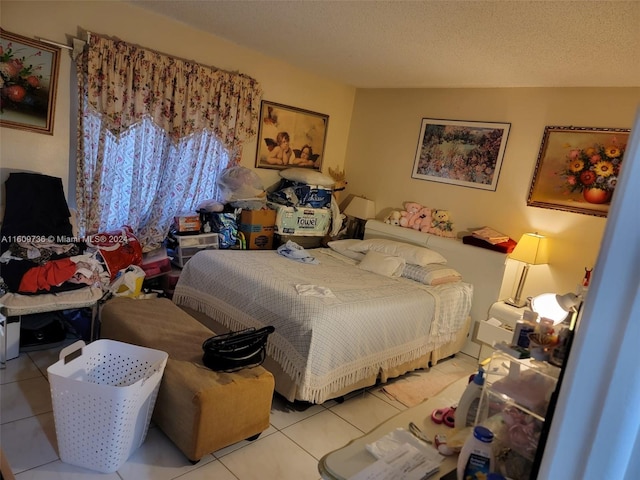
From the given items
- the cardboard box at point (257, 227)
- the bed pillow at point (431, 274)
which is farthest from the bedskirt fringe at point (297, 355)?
the cardboard box at point (257, 227)

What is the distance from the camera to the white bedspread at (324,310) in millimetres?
2344

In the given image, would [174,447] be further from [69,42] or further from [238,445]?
[69,42]

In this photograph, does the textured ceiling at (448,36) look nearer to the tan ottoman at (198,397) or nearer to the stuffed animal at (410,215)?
the stuffed animal at (410,215)

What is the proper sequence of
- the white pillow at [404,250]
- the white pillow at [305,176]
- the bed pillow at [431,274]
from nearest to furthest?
1. the bed pillow at [431,274]
2. the white pillow at [404,250]
3. the white pillow at [305,176]

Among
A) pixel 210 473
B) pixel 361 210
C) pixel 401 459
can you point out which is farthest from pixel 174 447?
pixel 361 210

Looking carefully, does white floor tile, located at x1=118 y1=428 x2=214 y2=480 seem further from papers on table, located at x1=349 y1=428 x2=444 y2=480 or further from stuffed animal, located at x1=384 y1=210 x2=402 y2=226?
stuffed animal, located at x1=384 y1=210 x2=402 y2=226

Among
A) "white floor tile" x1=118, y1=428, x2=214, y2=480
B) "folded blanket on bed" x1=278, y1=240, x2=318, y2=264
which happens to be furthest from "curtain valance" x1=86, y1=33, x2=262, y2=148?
"white floor tile" x1=118, y1=428, x2=214, y2=480

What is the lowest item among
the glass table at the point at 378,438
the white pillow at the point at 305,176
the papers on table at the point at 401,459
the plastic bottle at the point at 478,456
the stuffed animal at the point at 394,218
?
the glass table at the point at 378,438

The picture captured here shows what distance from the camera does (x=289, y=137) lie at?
14.3ft

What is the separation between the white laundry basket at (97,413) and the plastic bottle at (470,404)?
4.28 ft

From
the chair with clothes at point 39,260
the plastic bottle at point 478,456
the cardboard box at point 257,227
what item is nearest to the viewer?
the plastic bottle at point 478,456

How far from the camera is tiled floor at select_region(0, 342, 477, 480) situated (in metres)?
1.84

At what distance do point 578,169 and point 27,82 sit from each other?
4087 millimetres

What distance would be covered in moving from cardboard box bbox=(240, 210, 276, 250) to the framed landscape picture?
162cm
